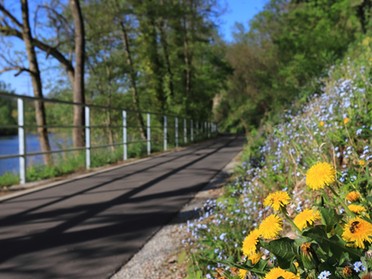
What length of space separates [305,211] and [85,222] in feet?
9.67

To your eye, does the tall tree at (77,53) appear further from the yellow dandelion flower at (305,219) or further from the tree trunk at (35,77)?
the yellow dandelion flower at (305,219)

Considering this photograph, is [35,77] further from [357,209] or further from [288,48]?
[357,209]

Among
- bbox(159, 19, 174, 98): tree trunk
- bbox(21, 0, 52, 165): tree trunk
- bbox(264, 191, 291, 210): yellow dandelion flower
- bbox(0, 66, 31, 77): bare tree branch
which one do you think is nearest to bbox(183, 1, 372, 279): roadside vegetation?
bbox(264, 191, 291, 210): yellow dandelion flower

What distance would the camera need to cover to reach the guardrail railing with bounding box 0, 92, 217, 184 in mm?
6680

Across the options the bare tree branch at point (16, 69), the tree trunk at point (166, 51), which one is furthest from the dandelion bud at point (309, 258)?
the tree trunk at point (166, 51)

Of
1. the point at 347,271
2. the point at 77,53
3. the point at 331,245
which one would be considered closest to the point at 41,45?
the point at 77,53

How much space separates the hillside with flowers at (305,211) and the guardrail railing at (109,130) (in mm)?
3524

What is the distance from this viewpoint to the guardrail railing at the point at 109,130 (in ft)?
21.9

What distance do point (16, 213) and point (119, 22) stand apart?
56.2 feet

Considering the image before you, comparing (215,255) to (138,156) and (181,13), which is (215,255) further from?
(181,13)

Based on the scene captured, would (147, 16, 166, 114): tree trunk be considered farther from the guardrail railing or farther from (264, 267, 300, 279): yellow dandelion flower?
(264, 267, 300, 279): yellow dandelion flower


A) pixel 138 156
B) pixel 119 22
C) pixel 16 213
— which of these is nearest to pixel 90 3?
pixel 119 22

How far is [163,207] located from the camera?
4.96m

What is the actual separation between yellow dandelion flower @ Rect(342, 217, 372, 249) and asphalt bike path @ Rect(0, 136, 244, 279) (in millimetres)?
1978
